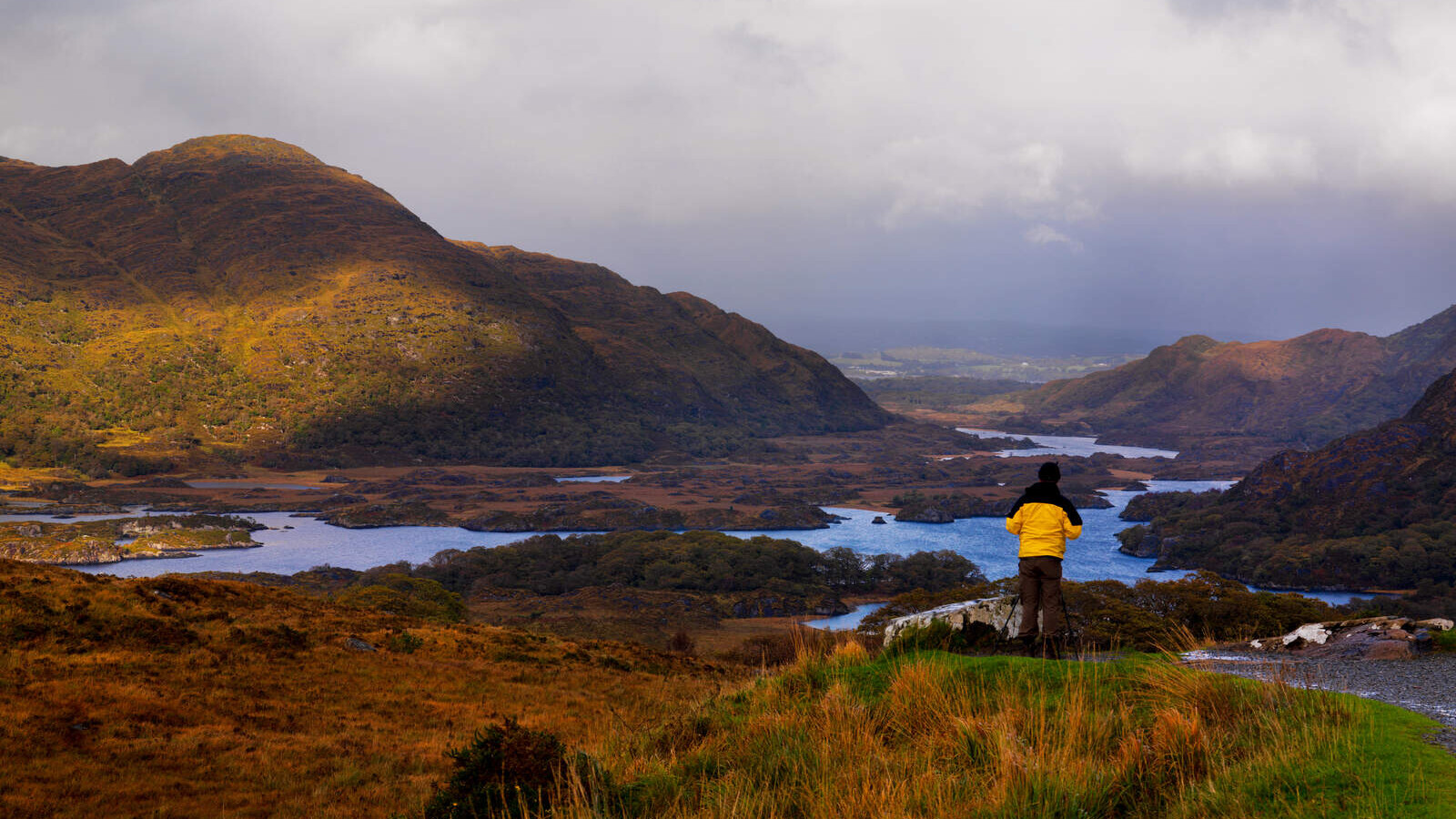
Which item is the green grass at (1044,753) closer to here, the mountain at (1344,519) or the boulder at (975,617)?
the boulder at (975,617)

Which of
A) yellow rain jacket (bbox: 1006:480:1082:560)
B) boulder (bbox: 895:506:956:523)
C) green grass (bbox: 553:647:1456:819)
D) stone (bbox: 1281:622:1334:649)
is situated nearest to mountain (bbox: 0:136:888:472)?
boulder (bbox: 895:506:956:523)

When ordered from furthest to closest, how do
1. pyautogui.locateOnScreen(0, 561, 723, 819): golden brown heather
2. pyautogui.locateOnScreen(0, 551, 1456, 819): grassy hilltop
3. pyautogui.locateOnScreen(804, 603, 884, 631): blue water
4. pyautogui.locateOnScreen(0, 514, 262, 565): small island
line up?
pyautogui.locateOnScreen(0, 514, 262, 565): small island → pyautogui.locateOnScreen(804, 603, 884, 631): blue water → pyautogui.locateOnScreen(0, 561, 723, 819): golden brown heather → pyautogui.locateOnScreen(0, 551, 1456, 819): grassy hilltop

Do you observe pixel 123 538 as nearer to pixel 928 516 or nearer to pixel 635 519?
pixel 635 519

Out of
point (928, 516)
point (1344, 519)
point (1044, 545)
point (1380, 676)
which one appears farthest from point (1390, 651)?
point (928, 516)

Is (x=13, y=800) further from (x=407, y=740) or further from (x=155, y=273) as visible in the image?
(x=155, y=273)

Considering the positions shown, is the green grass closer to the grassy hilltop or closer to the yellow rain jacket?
the grassy hilltop

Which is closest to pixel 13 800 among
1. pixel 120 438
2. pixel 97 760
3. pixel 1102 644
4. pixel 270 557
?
pixel 97 760

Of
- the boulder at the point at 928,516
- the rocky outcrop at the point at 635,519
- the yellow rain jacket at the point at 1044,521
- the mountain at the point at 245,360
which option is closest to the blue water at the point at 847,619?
the rocky outcrop at the point at 635,519
